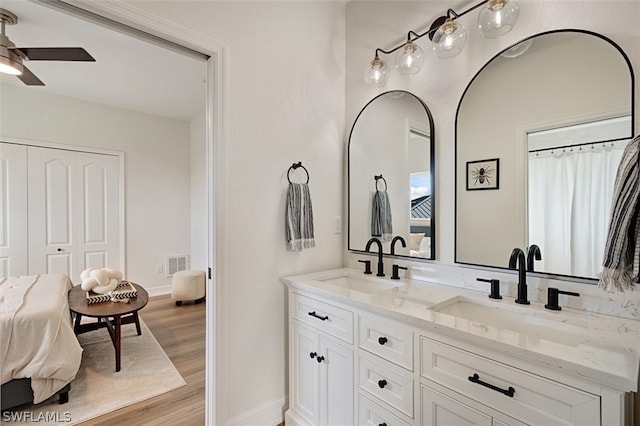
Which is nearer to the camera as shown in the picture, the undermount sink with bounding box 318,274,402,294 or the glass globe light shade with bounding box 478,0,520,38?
the glass globe light shade with bounding box 478,0,520,38

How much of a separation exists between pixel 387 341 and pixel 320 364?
497 millimetres

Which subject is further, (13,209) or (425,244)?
(13,209)

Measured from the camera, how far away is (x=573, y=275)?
1.27m

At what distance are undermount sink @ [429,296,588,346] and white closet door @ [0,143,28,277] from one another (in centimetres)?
482

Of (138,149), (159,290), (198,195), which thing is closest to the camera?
(138,149)

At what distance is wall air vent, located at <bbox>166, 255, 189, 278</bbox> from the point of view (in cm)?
482

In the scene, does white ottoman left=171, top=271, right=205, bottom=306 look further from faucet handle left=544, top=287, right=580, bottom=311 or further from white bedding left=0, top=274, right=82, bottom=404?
faucet handle left=544, top=287, right=580, bottom=311

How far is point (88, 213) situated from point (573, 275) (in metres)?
5.17

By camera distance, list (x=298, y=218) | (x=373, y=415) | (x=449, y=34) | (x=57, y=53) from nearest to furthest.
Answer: (x=373, y=415) < (x=449, y=34) < (x=298, y=218) < (x=57, y=53)

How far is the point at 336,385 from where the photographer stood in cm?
152

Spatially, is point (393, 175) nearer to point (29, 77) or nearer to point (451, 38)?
point (451, 38)

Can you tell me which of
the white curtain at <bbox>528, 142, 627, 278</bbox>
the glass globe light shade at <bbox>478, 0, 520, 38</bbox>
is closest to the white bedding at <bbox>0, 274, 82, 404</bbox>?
the white curtain at <bbox>528, 142, 627, 278</bbox>

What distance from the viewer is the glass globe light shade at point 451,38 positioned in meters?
1.45

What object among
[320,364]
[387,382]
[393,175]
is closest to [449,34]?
[393,175]
